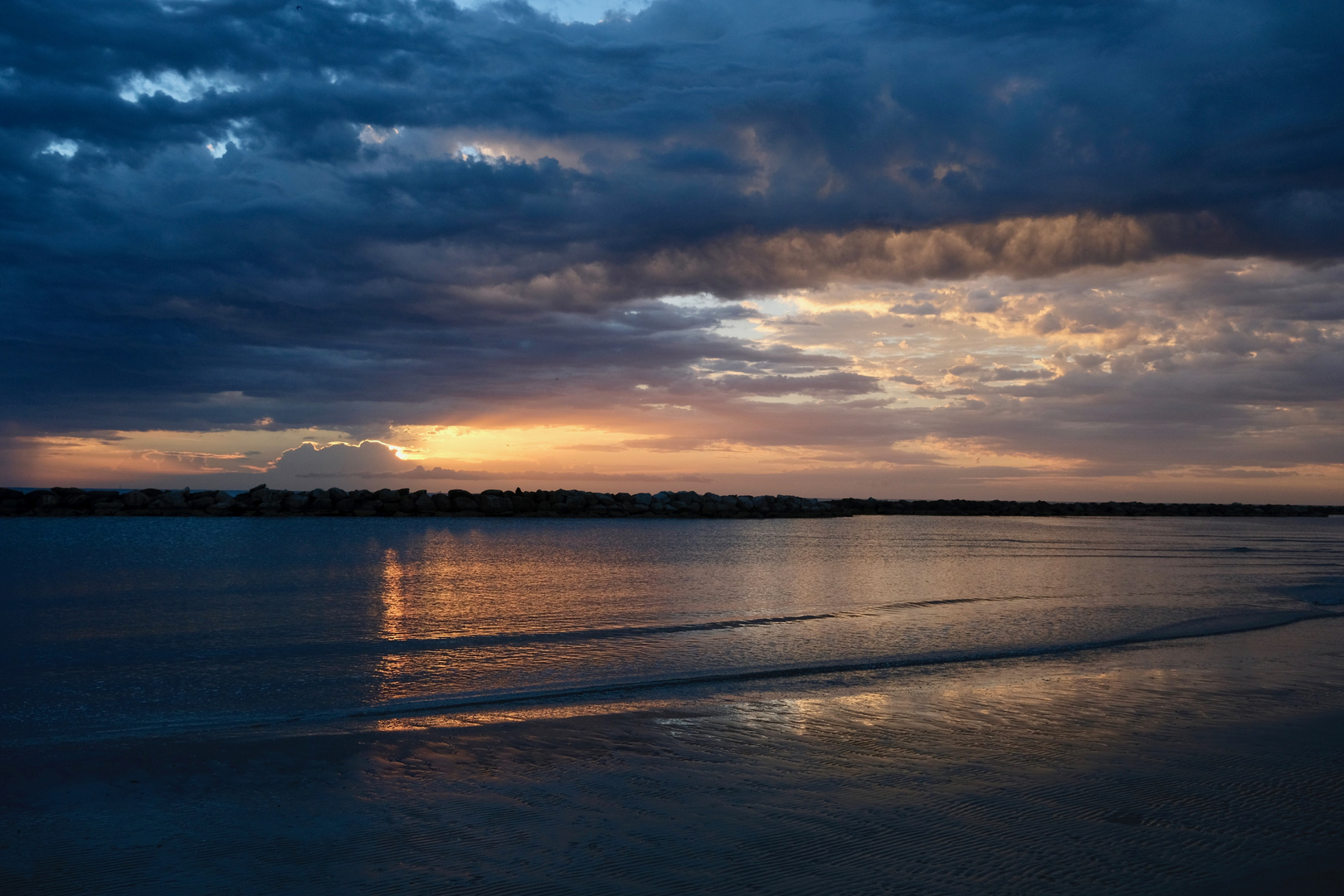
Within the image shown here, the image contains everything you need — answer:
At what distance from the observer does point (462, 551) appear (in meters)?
38.4

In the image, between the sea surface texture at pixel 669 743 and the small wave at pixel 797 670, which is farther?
the small wave at pixel 797 670

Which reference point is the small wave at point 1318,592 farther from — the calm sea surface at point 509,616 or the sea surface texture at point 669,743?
the sea surface texture at point 669,743

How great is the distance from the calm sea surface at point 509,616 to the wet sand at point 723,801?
74.8 inches

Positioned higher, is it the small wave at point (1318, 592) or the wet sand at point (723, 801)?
the wet sand at point (723, 801)

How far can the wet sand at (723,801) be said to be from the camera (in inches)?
190

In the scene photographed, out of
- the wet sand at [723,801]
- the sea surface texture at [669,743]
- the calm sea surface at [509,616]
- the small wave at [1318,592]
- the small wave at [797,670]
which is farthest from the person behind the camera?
the small wave at [1318,592]

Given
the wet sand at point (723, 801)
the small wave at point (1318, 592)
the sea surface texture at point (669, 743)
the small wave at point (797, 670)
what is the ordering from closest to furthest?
the wet sand at point (723, 801)
the sea surface texture at point (669, 743)
the small wave at point (797, 670)
the small wave at point (1318, 592)

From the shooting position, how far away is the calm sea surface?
1053 cm

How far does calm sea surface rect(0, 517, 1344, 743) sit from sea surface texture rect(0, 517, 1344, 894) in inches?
4.6

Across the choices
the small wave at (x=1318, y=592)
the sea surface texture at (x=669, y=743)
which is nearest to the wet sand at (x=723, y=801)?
the sea surface texture at (x=669, y=743)

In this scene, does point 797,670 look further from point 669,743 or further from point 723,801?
point 723,801

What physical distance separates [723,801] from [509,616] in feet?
38.5

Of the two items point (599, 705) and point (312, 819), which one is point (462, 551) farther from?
point (312, 819)

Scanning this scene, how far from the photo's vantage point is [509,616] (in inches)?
679
